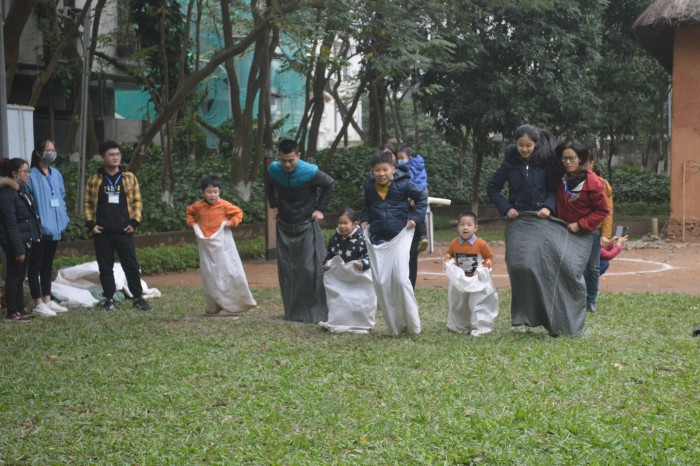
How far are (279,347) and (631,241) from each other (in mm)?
13054

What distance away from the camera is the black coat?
33.1 ft

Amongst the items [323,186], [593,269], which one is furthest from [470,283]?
[323,186]

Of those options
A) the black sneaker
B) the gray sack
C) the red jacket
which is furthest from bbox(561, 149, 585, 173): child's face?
the black sneaker

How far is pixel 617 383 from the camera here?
266 inches

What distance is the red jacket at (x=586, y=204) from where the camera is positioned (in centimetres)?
846

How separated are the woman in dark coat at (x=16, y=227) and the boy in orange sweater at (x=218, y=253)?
1.69m

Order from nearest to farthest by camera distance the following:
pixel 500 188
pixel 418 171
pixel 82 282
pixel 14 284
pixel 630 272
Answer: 1. pixel 500 188
2. pixel 14 284
3. pixel 82 282
4. pixel 418 171
5. pixel 630 272

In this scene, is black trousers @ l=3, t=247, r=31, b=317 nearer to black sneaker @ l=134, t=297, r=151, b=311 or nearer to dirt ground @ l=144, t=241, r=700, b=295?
black sneaker @ l=134, t=297, r=151, b=311

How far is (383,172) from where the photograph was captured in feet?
29.5

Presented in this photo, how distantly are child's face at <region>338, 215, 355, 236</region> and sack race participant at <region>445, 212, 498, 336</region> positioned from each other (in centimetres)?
94

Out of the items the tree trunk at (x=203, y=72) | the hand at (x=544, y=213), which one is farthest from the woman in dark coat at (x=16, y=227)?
the hand at (x=544, y=213)

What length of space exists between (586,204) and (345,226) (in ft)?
7.20

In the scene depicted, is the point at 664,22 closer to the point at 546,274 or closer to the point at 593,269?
the point at 593,269

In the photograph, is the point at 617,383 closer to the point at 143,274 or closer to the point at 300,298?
the point at 300,298
